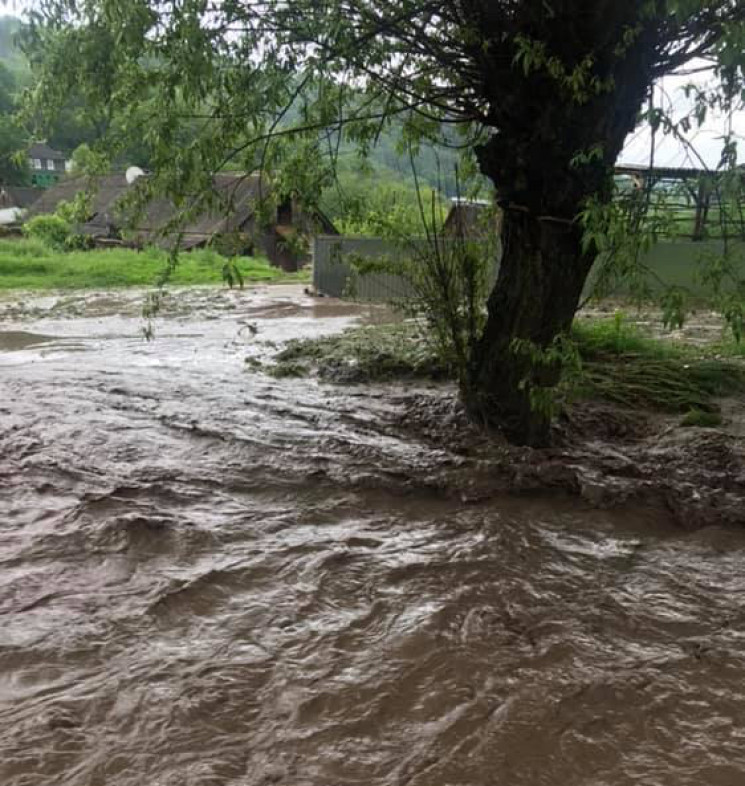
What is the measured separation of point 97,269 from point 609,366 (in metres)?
20.6

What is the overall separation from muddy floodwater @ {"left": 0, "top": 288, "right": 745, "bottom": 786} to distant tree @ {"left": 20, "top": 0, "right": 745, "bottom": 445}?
134cm

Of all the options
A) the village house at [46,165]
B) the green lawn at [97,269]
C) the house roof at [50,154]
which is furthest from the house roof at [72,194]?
the house roof at [50,154]

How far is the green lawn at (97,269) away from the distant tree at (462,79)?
15.2m

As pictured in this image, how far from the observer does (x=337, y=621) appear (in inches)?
135

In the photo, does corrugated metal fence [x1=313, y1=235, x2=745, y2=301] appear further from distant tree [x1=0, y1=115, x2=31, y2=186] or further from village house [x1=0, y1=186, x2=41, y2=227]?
village house [x1=0, y1=186, x2=41, y2=227]

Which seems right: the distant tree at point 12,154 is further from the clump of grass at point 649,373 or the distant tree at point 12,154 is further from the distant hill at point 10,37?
the clump of grass at point 649,373

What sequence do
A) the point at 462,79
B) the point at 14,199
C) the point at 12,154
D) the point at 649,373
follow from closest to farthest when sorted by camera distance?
the point at 12,154
the point at 462,79
the point at 649,373
the point at 14,199

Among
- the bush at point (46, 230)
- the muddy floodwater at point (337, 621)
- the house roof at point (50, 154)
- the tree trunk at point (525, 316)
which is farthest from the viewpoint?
the house roof at point (50, 154)

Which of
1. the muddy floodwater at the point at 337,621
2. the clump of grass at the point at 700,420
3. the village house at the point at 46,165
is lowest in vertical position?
the muddy floodwater at the point at 337,621

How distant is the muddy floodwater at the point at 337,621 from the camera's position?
8.41ft

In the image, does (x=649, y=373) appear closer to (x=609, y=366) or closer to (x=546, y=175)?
(x=609, y=366)

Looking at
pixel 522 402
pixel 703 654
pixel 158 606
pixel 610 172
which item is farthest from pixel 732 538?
pixel 158 606

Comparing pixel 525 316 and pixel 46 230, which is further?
pixel 46 230

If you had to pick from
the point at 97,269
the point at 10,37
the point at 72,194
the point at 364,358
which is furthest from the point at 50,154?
the point at 10,37
